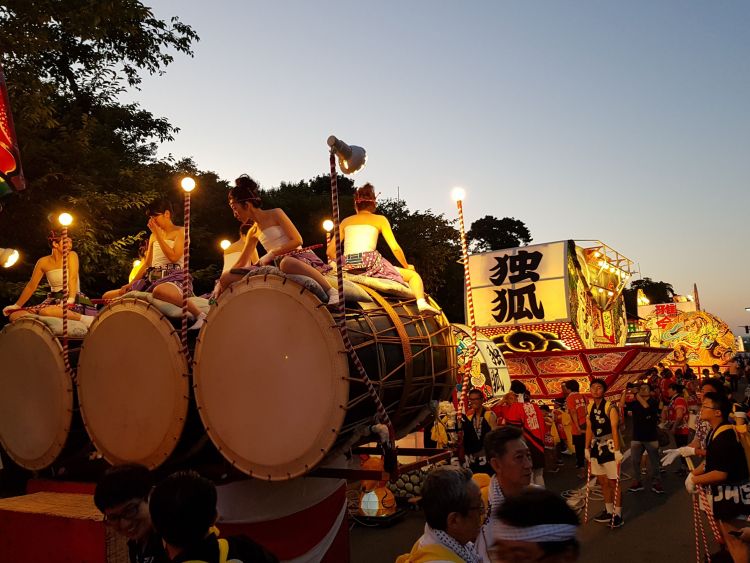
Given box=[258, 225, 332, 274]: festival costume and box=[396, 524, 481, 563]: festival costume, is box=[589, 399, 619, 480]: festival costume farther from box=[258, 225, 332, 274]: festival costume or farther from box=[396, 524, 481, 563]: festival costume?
box=[396, 524, 481, 563]: festival costume

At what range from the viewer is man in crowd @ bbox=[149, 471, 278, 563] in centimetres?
232

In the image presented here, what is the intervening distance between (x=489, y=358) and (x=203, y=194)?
1188cm

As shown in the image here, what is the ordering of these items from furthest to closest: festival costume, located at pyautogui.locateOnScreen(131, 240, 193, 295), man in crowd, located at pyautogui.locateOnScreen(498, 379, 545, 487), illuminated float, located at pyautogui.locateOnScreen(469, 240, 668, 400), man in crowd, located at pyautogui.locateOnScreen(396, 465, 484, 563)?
1. illuminated float, located at pyautogui.locateOnScreen(469, 240, 668, 400)
2. man in crowd, located at pyautogui.locateOnScreen(498, 379, 545, 487)
3. festival costume, located at pyautogui.locateOnScreen(131, 240, 193, 295)
4. man in crowd, located at pyautogui.locateOnScreen(396, 465, 484, 563)

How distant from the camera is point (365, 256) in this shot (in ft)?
16.3

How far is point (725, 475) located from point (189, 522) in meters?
4.26

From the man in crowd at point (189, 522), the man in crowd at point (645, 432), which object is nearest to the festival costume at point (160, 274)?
the man in crowd at point (189, 522)

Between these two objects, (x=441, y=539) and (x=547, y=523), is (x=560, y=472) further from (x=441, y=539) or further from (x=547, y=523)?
(x=547, y=523)

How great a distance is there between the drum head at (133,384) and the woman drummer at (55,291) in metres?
0.76

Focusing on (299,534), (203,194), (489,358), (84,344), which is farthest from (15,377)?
(203,194)

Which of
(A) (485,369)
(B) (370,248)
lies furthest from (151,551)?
(A) (485,369)

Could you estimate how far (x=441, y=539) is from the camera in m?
2.46

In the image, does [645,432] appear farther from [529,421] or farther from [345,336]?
[345,336]

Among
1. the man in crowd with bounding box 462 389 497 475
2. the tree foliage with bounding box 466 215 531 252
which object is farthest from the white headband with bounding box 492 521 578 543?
the tree foliage with bounding box 466 215 531 252

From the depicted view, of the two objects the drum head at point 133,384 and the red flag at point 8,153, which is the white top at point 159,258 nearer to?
the drum head at point 133,384
